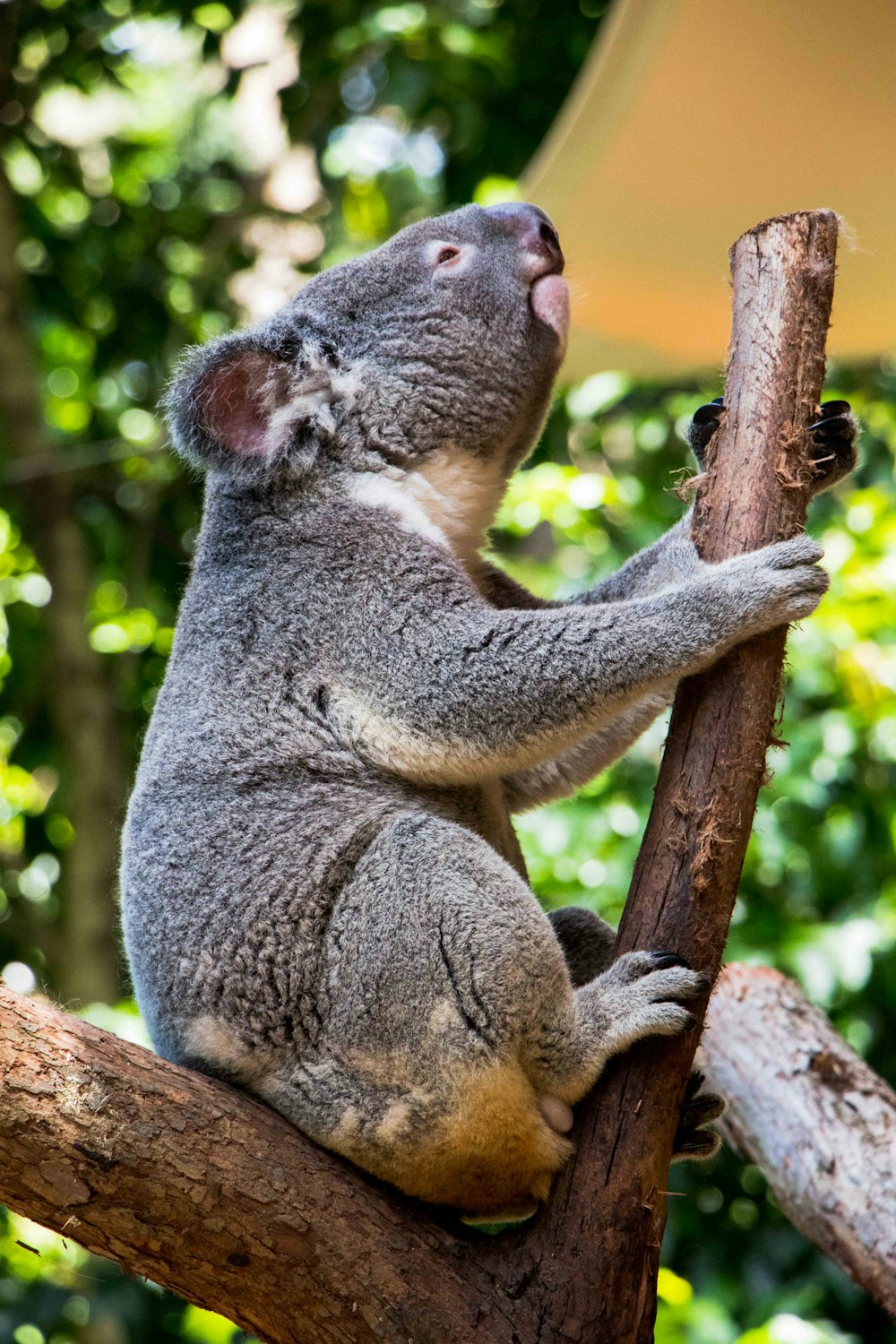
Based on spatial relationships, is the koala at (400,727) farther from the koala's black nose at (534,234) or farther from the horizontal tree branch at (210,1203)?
the horizontal tree branch at (210,1203)

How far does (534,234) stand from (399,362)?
44cm

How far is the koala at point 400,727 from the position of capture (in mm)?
2141

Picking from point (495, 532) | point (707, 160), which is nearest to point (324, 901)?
point (707, 160)

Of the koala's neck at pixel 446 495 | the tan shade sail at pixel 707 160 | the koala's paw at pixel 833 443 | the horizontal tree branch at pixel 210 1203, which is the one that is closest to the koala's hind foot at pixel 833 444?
the koala's paw at pixel 833 443

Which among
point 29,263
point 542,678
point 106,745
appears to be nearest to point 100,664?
point 106,745

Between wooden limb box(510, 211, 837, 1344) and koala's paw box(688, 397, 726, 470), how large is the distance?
173 millimetres

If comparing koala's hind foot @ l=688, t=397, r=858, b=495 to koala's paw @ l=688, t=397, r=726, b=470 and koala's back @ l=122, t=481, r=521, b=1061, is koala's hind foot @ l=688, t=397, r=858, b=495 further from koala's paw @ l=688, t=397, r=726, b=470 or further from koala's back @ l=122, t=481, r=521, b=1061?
koala's back @ l=122, t=481, r=521, b=1061

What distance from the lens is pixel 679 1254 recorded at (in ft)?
14.6

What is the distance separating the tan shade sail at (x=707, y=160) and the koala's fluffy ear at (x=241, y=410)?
35.2 inches

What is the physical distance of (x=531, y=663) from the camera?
2.29 meters

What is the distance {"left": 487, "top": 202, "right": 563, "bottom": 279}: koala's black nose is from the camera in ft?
9.67

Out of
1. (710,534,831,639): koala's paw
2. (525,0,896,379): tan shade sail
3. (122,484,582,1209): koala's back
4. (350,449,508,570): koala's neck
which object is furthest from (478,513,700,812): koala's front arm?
(525,0,896,379): tan shade sail

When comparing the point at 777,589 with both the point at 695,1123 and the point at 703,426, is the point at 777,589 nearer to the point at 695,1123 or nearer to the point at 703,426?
the point at 703,426

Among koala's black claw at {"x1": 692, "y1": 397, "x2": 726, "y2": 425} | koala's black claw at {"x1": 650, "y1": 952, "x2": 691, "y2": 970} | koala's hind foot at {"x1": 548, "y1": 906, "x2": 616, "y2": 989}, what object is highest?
koala's black claw at {"x1": 692, "y1": 397, "x2": 726, "y2": 425}
